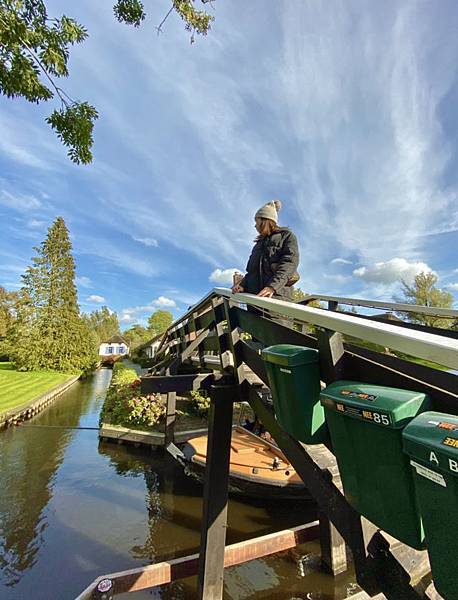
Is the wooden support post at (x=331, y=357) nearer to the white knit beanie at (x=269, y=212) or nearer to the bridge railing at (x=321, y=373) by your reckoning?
the bridge railing at (x=321, y=373)

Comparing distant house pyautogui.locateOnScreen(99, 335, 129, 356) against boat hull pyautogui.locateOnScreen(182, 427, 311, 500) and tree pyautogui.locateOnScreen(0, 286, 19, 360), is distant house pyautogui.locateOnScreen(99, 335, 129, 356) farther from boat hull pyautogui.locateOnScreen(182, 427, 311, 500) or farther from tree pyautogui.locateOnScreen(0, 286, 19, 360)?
boat hull pyautogui.locateOnScreen(182, 427, 311, 500)

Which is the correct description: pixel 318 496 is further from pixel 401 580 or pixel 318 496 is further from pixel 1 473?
pixel 1 473

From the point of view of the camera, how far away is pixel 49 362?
26.6m

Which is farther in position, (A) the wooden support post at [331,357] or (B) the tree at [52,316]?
(B) the tree at [52,316]

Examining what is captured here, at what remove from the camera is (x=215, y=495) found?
2979mm

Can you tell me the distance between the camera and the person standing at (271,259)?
297cm

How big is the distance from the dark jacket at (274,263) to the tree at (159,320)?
182 ft

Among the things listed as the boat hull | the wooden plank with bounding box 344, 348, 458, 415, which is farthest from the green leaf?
the boat hull

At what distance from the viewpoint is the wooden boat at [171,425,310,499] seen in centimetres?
520

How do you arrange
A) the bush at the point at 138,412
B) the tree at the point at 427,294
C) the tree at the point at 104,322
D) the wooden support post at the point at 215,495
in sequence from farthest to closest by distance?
the tree at the point at 104,322
the tree at the point at 427,294
the bush at the point at 138,412
the wooden support post at the point at 215,495

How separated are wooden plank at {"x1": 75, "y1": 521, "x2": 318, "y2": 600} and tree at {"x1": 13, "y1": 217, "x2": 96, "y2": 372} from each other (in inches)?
1076

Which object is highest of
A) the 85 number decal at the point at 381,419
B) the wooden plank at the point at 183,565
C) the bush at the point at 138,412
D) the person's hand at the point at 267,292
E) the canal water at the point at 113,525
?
the person's hand at the point at 267,292

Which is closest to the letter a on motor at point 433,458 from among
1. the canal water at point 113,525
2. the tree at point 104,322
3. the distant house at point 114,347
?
the canal water at point 113,525

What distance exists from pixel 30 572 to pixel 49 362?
83.5ft
